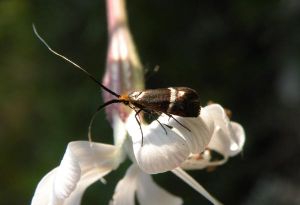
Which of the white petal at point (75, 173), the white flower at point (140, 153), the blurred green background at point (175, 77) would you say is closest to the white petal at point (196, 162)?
the white flower at point (140, 153)

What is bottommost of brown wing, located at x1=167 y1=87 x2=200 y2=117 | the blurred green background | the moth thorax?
the blurred green background

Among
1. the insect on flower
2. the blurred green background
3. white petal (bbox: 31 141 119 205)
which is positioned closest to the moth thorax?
the insect on flower

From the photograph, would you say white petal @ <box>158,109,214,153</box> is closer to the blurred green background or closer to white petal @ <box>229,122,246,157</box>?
white petal @ <box>229,122,246,157</box>

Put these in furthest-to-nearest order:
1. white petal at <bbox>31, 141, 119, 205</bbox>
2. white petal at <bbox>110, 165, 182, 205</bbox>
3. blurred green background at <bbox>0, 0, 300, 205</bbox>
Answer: blurred green background at <bbox>0, 0, 300, 205</bbox> → white petal at <bbox>110, 165, 182, 205</bbox> → white petal at <bbox>31, 141, 119, 205</bbox>

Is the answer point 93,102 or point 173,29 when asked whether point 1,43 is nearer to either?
point 93,102

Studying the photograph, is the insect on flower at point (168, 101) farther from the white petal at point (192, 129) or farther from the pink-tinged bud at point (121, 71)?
the pink-tinged bud at point (121, 71)

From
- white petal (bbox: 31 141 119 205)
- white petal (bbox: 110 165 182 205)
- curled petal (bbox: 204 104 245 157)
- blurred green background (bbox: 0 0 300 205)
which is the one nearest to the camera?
white petal (bbox: 31 141 119 205)
